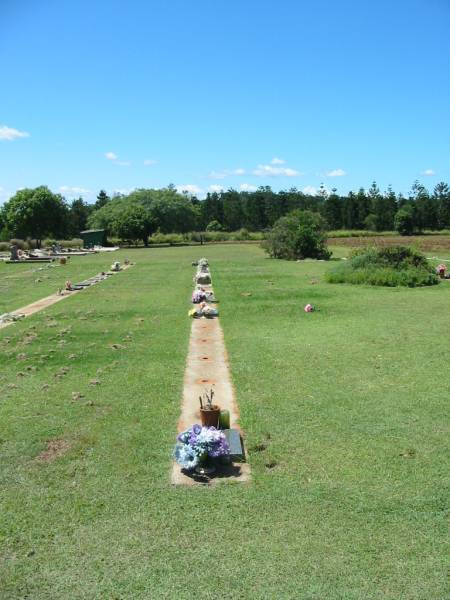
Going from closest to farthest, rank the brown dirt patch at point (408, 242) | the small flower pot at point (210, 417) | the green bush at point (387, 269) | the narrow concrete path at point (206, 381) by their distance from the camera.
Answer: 1. the narrow concrete path at point (206, 381)
2. the small flower pot at point (210, 417)
3. the green bush at point (387, 269)
4. the brown dirt patch at point (408, 242)

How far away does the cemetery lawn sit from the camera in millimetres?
3758

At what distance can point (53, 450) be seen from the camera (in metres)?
5.82

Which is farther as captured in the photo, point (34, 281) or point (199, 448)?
point (34, 281)

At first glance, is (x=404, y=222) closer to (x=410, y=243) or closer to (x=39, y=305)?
(x=410, y=243)

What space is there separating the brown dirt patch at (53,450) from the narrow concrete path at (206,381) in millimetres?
1203

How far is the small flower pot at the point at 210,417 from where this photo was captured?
5.92 metres

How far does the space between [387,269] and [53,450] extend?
17355 millimetres

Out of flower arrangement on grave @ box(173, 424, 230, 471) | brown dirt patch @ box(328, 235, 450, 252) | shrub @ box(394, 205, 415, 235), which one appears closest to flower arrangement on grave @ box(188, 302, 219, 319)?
flower arrangement on grave @ box(173, 424, 230, 471)

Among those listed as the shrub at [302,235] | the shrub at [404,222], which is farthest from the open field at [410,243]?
the shrub at [404,222]

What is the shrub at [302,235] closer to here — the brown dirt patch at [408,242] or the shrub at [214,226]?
the brown dirt patch at [408,242]

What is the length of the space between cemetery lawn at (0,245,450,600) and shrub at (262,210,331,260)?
23065mm

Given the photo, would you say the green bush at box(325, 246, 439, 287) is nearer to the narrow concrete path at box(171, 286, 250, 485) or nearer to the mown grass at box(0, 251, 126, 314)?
the narrow concrete path at box(171, 286, 250, 485)

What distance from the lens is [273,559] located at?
3.90 meters

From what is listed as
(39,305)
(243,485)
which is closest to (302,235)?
(39,305)
